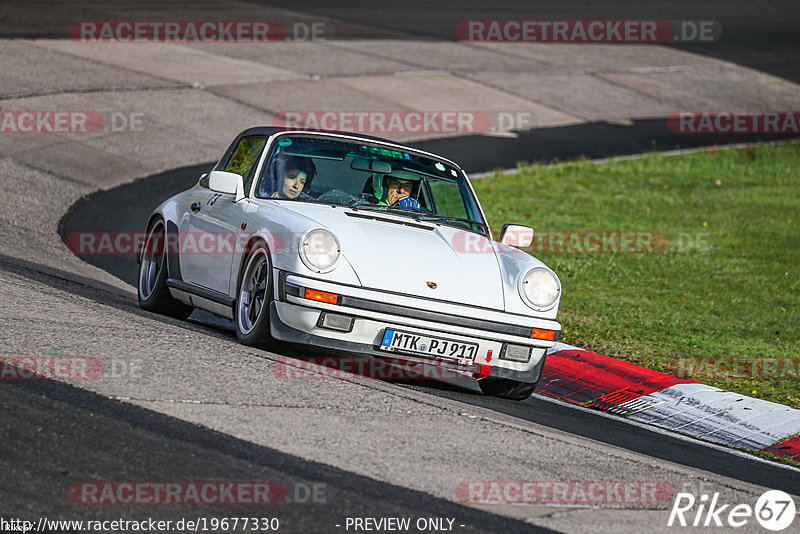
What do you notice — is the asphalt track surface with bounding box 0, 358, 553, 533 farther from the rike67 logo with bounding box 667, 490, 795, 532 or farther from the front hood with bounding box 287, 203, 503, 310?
the front hood with bounding box 287, 203, 503, 310

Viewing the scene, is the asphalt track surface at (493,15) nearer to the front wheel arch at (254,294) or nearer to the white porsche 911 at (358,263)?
the white porsche 911 at (358,263)

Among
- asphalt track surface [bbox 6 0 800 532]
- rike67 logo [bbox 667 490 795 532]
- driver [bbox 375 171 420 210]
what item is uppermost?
driver [bbox 375 171 420 210]

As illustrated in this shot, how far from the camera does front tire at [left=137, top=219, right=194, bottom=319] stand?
9047 millimetres

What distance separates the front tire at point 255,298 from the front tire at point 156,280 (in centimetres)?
142

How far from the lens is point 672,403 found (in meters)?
8.50

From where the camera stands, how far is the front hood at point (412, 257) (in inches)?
281

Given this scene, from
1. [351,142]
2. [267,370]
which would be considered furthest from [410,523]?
[351,142]

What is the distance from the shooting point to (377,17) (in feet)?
104

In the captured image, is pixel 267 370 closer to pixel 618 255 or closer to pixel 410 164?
pixel 410 164

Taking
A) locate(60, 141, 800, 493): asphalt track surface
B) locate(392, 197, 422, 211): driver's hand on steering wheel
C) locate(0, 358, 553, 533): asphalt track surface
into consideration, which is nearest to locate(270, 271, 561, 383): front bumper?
locate(60, 141, 800, 493): asphalt track surface

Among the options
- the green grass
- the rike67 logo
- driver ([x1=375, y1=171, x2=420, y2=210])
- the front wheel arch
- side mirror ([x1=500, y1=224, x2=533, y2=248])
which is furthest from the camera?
the green grass

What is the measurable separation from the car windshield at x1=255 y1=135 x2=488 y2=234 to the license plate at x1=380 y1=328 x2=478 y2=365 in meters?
1.22

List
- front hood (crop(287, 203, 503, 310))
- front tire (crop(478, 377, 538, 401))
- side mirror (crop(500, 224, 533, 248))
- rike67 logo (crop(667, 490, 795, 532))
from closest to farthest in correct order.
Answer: rike67 logo (crop(667, 490, 795, 532)) → front hood (crop(287, 203, 503, 310)) → front tire (crop(478, 377, 538, 401)) → side mirror (crop(500, 224, 533, 248))

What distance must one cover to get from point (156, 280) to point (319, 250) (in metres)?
2.48
